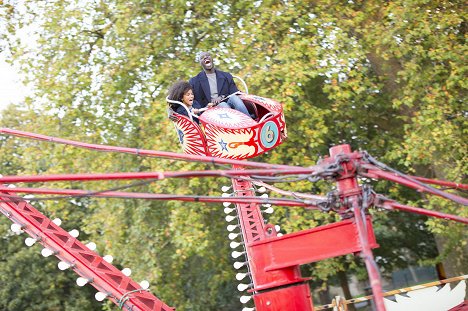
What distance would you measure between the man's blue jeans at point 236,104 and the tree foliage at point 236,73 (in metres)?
3.90

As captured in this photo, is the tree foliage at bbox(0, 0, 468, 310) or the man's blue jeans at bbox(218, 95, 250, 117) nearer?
the man's blue jeans at bbox(218, 95, 250, 117)

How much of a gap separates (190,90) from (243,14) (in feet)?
20.1

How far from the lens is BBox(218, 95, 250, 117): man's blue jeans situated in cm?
820

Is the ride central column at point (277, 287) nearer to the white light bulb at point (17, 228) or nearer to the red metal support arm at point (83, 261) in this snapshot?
the red metal support arm at point (83, 261)

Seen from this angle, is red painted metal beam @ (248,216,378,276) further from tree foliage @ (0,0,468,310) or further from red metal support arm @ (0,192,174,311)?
tree foliage @ (0,0,468,310)

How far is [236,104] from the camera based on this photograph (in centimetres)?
823

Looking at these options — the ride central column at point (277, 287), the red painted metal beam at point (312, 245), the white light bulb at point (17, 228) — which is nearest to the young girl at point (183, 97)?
the white light bulb at point (17, 228)

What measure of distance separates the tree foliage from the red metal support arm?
5.23m

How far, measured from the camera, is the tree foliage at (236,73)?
12.4 m

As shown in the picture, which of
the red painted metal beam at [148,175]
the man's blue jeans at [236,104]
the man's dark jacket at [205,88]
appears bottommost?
the red painted metal beam at [148,175]

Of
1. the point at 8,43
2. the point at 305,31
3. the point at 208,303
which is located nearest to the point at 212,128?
the point at 305,31

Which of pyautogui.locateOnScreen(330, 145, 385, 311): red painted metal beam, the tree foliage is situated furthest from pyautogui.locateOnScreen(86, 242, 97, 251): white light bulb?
the tree foliage

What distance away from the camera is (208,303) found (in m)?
20.3

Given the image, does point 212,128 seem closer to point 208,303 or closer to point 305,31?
point 305,31
